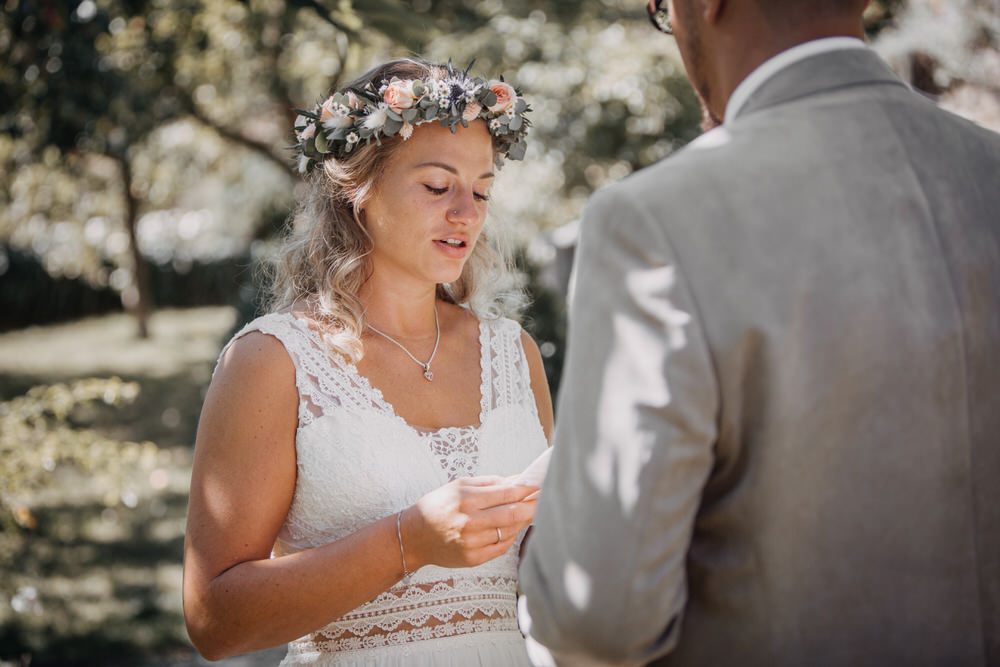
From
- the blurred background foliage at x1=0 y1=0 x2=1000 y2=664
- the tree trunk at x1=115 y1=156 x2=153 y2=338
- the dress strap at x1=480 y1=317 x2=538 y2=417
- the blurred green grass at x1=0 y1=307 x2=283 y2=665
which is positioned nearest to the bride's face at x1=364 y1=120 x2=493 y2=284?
the dress strap at x1=480 y1=317 x2=538 y2=417

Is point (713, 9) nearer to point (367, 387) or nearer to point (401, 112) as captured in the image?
point (401, 112)

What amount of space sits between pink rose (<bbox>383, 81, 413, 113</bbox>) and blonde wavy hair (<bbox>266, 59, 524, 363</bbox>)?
0.33 ft

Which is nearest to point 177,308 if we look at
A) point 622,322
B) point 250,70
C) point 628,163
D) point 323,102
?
point 250,70

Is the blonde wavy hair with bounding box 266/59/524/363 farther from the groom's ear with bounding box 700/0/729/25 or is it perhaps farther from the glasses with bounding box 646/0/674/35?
the groom's ear with bounding box 700/0/729/25

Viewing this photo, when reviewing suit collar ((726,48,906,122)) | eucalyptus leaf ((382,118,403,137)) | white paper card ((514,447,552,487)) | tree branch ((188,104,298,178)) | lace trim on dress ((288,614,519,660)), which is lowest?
lace trim on dress ((288,614,519,660))

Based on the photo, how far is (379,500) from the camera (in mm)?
2242

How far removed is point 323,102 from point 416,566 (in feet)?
4.53

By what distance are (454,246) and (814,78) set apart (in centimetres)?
133

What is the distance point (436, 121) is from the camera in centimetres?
250

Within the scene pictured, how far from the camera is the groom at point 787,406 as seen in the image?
1.19 m

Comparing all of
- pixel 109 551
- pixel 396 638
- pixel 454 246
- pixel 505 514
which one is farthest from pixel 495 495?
pixel 109 551

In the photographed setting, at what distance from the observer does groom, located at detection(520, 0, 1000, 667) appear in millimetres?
1188

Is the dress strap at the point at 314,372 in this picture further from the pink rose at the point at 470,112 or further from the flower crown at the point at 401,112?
the pink rose at the point at 470,112

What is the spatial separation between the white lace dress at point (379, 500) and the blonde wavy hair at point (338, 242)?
0.34ft
